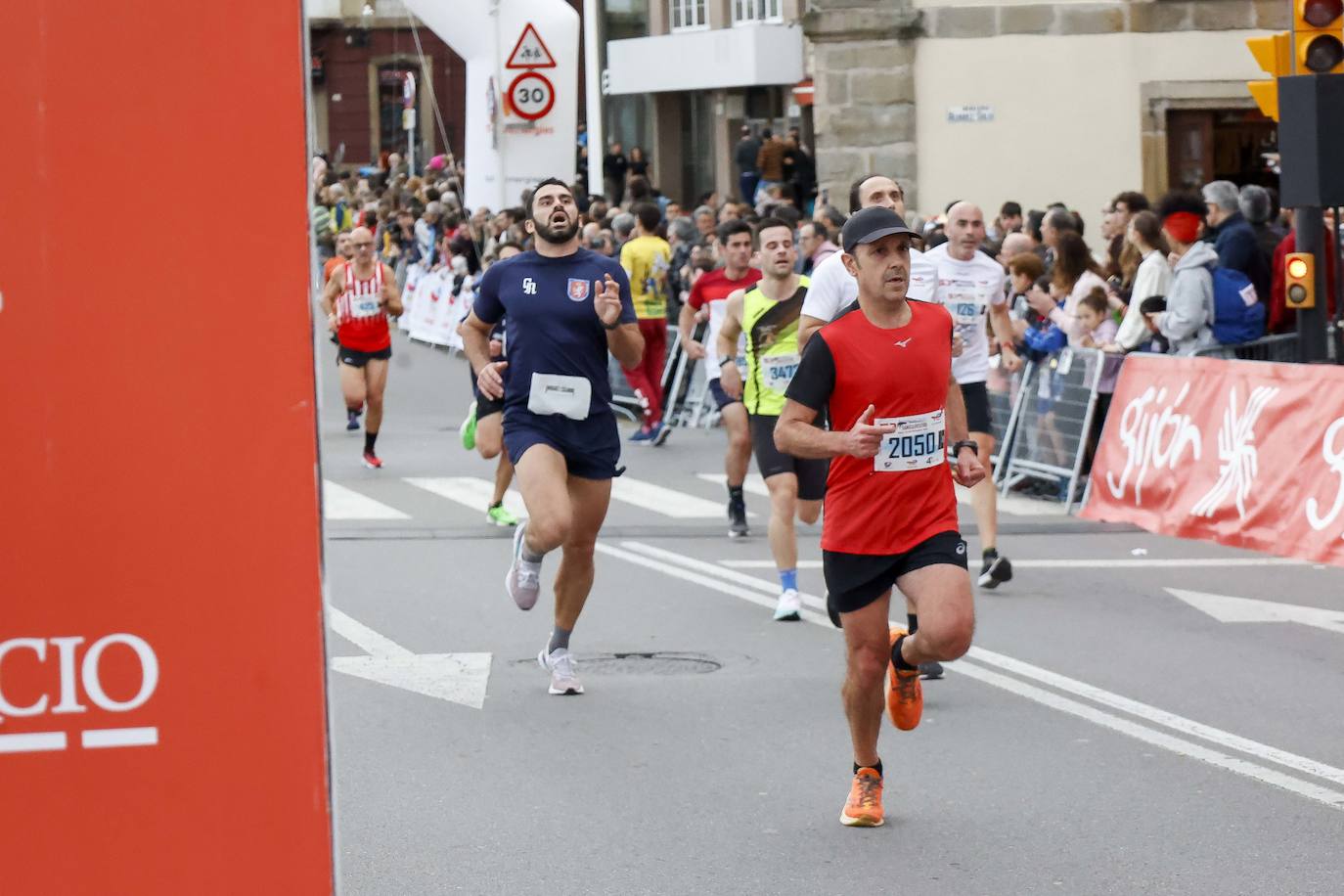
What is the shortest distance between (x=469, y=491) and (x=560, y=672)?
25.0ft

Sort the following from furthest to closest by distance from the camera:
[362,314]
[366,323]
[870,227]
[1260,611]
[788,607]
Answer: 1. [366,323]
2. [362,314]
3. [1260,611]
4. [788,607]
5. [870,227]

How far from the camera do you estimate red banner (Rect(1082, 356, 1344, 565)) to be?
11969 mm

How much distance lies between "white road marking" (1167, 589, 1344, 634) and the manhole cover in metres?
2.67

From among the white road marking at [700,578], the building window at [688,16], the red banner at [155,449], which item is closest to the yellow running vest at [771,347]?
the white road marking at [700,578]

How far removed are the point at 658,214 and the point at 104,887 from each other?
17.9 m

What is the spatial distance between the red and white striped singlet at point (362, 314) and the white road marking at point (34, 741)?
49.0ft

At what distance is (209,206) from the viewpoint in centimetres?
278

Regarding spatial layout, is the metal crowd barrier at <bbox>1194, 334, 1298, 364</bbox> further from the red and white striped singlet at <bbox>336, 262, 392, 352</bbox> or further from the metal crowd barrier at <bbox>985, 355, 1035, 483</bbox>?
the red and white striped singlet at <bbox>336, 262, 392, 352</bbox>

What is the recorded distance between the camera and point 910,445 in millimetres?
6492

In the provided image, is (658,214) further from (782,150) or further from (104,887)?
(104,887)

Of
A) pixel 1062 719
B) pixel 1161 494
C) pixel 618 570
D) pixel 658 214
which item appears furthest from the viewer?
pixel 658 214

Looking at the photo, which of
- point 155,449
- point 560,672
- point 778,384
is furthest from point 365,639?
point 155,449

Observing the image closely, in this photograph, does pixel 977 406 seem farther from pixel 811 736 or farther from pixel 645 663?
pixel 811 736

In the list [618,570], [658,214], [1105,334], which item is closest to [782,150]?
[658,214]
